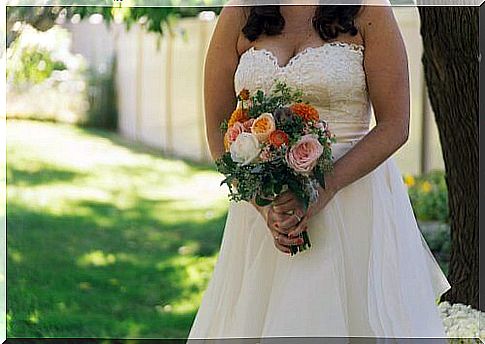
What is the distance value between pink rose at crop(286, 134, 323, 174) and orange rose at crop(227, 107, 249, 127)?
14 cm

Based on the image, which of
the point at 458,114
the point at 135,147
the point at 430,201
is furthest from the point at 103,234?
the point at 458,114

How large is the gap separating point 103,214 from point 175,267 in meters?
0.83

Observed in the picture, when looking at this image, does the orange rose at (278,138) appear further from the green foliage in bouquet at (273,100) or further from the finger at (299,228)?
the finger at (299,228)

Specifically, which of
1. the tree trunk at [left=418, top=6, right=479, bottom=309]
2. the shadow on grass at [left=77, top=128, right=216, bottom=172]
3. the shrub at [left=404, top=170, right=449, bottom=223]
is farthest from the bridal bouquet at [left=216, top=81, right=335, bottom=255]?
the shadow on grass at [left=77, top=128, right=216, bottom=172]

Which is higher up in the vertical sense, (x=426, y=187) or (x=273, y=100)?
(x=273, y=100)

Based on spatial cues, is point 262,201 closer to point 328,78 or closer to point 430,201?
point 328,78

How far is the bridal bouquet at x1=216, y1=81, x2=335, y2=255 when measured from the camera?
201 centimetres

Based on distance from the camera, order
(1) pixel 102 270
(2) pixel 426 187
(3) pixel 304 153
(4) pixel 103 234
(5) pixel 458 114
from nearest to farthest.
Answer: (3) pixel 304 153, (5) pixel 458 114, (2) pixel 426 187, (1) pixel 102 270, (4) pixel 103 234

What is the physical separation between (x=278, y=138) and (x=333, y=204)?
0.84 feet

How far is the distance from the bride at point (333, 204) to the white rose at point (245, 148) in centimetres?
12

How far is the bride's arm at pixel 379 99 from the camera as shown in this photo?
209cm

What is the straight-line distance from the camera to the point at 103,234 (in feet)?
18.5

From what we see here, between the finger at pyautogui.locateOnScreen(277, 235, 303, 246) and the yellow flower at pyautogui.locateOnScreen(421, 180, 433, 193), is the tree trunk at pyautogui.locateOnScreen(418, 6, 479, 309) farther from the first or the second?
the yellow flower at pyautogui.locateOnScreen(421, 180, 433, 193)

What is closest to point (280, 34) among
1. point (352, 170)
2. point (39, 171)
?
point (352, 170)
